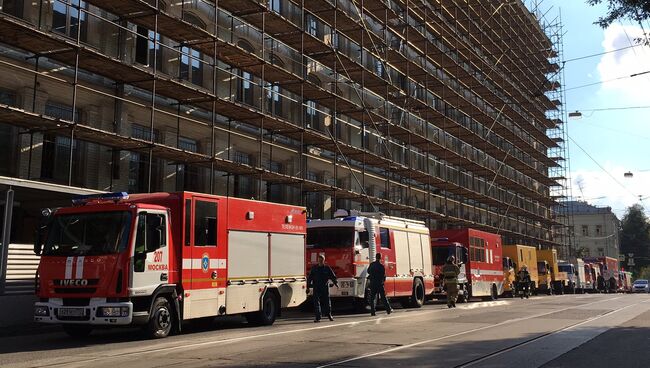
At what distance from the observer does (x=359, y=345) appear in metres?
10.6

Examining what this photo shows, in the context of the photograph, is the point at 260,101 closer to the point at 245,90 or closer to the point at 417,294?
the point at 245,90

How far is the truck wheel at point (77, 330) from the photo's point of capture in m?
12.3

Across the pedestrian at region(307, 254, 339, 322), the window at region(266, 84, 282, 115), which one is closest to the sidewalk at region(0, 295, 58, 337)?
the pedestrian at region(307, 254, 339, 322)

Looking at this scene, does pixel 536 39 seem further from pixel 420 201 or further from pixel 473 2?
pixel 420 201

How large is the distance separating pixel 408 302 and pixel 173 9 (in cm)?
1347

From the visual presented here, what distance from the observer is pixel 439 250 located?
83.6 ft

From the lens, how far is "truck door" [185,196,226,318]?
1272 centimetres

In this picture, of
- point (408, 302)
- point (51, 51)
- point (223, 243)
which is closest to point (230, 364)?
point (223, 243)

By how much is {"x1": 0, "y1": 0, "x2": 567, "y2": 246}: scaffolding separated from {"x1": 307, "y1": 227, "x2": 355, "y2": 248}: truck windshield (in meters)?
4.29

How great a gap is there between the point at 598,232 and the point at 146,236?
322 ft

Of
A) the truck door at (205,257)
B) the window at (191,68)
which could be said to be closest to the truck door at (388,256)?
the truck door at (205,257)

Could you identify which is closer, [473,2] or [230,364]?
[230,364]

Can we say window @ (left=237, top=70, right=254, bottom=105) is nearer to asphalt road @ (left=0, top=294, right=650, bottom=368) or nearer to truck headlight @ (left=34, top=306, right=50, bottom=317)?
asphalt road @ (left=0, top=294, right=650, bottom=368)

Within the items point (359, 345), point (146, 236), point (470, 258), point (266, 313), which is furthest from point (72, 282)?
point (470, 258)
